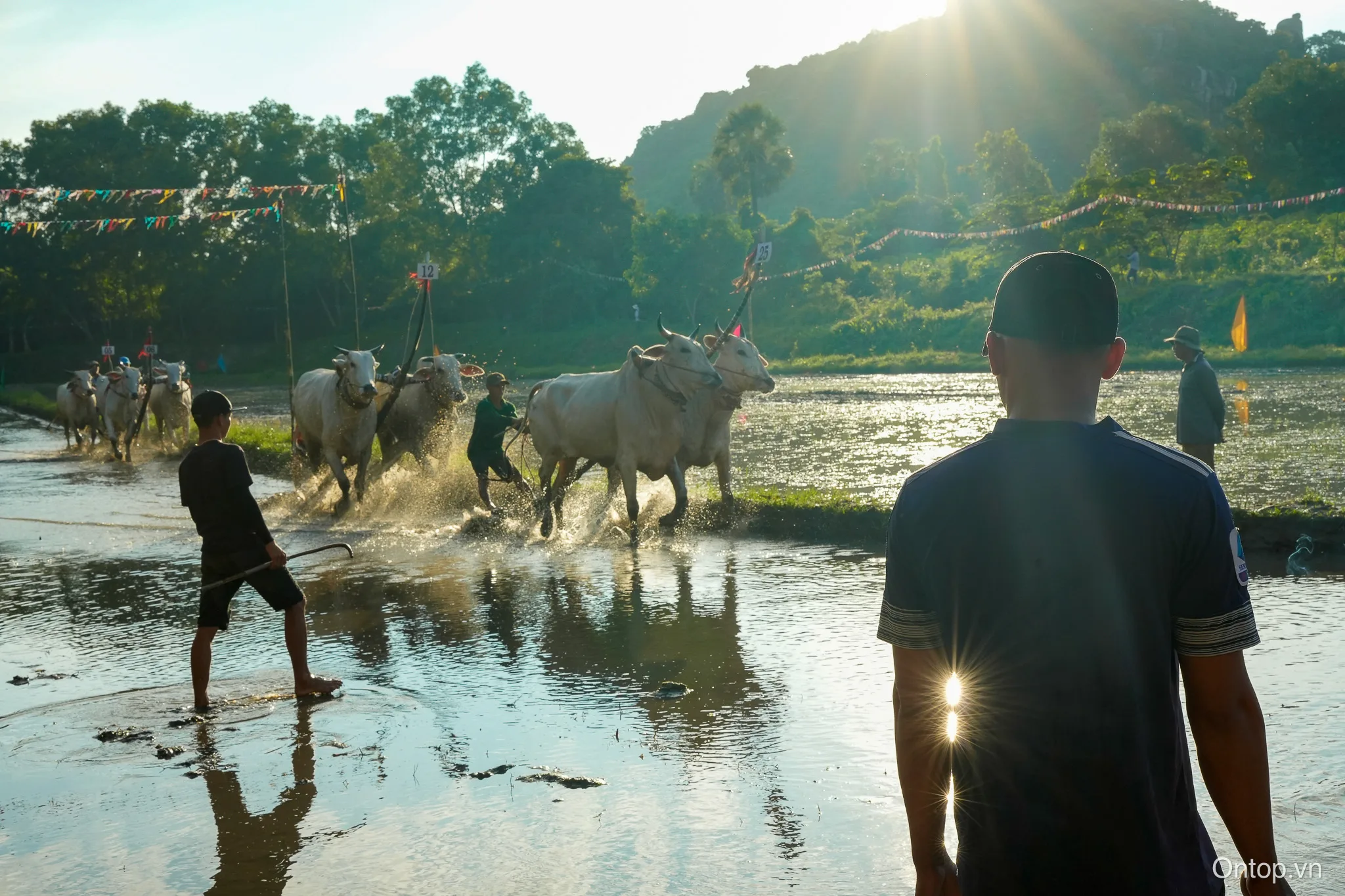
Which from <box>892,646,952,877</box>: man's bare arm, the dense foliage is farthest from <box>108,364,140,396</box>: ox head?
the dense foliage

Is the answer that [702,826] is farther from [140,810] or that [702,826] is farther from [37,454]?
[37,454]

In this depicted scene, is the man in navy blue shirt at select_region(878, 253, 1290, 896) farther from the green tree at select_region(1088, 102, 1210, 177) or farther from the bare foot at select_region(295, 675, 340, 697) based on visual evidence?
the green tree at select_region(1088, 102, 1210, 177)

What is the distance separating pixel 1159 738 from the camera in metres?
2.42

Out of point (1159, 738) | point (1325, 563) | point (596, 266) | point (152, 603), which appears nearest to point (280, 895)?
point (1159, 738)

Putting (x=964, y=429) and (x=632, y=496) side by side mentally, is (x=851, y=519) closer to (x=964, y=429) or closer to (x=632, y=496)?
(x=632, y=496)

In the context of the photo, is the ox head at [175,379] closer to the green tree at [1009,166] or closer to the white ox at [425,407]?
the white ox at [425,407]

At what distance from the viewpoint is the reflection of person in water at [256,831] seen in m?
4.64

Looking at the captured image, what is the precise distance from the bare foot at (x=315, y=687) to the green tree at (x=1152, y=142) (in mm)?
66286

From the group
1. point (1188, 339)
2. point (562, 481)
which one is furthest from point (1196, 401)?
point (562, 481)

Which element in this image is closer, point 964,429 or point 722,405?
point 722,405

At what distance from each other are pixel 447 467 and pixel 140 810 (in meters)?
10.1

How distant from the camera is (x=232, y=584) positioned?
685cm

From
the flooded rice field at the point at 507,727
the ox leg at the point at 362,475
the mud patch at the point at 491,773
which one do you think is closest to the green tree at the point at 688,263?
the ox leg at the point at 362,475

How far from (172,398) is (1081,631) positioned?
2448 centimetres
